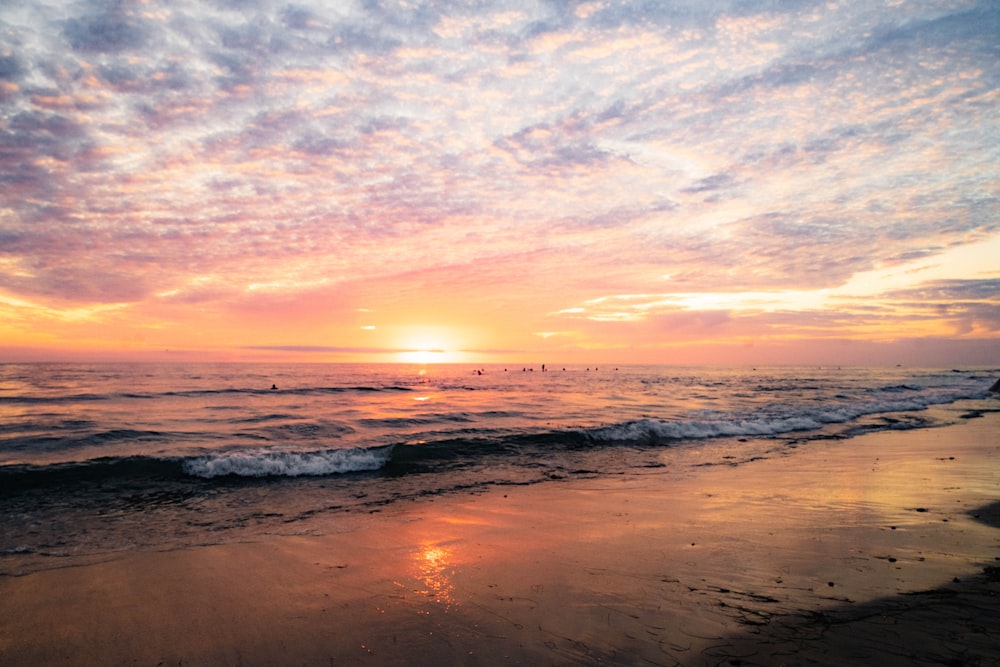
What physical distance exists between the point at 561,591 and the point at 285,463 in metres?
13.4

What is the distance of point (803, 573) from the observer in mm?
7152

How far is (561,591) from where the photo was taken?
6.77 metres

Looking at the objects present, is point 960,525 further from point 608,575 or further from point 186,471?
point 186,471

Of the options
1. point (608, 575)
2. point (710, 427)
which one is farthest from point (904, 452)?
point (608, 575)

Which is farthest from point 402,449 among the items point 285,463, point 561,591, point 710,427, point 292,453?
point 710,427

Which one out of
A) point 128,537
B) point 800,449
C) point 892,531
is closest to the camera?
point 892,531

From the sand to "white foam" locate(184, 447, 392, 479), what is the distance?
648 cm

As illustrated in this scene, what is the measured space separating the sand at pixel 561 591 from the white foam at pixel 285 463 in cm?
648

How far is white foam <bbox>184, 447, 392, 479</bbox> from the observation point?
54.4 ft

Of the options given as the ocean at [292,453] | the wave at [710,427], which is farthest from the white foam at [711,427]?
the ocean at [292,453]

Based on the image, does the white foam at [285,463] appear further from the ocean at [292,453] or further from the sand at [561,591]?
the sand at [561,591]

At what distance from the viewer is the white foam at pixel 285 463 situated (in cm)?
1659

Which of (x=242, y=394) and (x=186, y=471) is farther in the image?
(x=242, y=394)

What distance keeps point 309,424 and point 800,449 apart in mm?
23063
